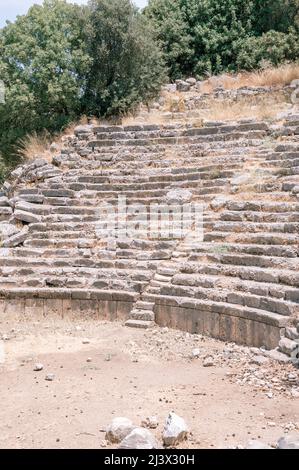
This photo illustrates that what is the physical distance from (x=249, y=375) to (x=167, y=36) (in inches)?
672

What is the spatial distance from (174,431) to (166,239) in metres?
5.82

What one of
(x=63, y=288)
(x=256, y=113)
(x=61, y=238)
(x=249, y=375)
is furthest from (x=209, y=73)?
(x=249, y=375)

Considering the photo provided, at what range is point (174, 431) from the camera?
5.28 m

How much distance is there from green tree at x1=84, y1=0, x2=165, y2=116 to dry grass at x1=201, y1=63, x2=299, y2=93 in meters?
2.43

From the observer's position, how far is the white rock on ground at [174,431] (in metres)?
5.25

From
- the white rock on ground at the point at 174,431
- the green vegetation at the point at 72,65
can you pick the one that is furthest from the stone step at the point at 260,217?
the green vegetation at the point at 72,65

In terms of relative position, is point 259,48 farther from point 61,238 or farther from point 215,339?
point 215,339

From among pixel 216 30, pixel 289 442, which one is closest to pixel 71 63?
pixel 216 30

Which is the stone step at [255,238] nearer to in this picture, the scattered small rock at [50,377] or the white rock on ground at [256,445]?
the scattered small rock at [50,377]

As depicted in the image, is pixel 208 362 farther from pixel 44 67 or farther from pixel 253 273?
pixel 44 67

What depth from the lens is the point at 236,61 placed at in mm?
20578

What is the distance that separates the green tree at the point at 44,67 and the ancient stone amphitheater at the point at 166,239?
107 inches

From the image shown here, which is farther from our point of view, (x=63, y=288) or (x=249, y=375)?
(x=63, y=288)

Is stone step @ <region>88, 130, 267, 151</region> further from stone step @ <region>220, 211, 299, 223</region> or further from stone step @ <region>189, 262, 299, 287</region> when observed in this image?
stone step @ <region>189, 262, 299, 287</region>
